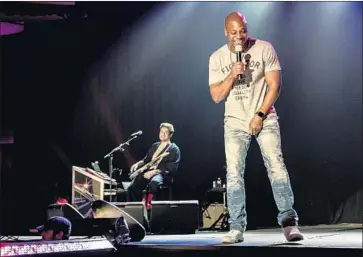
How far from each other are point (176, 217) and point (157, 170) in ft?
→ 2.63

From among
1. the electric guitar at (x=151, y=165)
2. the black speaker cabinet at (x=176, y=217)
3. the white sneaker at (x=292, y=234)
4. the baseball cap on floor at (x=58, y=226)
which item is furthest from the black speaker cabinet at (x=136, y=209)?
the white sneaker at (x=292, y=234)

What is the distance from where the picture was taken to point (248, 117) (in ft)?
12.0

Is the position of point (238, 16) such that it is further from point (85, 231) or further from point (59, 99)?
point (59, 99)

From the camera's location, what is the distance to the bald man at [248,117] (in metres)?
3.54

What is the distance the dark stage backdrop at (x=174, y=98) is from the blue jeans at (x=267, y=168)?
8.86 ft

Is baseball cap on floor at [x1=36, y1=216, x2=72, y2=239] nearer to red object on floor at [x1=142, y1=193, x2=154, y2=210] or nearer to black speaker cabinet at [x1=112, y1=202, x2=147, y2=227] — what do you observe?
black speaker cabinet at [x1=112, y1=202, x2=147, y2=227]

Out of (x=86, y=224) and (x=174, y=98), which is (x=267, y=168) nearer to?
(x=86, y=224)

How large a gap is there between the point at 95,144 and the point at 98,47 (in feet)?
3.75

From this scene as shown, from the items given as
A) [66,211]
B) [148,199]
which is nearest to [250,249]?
[66,211]

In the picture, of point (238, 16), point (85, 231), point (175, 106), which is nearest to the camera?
point (238, 16)

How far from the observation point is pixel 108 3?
6.35 meters

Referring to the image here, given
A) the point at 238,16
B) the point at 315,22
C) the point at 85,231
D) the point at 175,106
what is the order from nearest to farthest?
the point at 238,16
the point at 85,231
the point at 315,22
the point at 175,106

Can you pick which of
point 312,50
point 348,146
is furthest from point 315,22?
point 348,146

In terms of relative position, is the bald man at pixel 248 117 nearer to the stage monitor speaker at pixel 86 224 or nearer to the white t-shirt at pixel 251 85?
the white t-shirt at pixel 251 85
